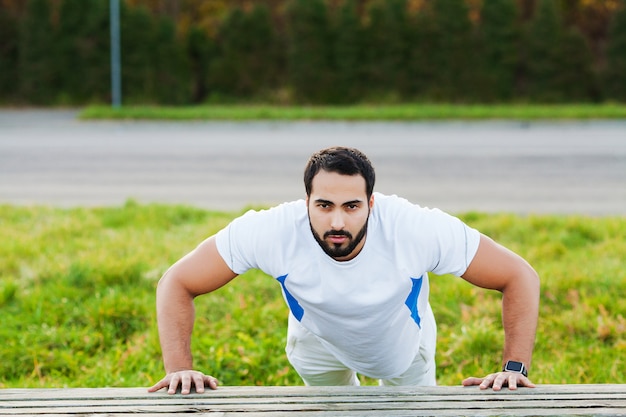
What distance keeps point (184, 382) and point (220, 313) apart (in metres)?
2.51

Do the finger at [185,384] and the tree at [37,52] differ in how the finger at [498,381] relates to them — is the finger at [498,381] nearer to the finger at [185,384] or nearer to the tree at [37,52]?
the finger at [185,384]

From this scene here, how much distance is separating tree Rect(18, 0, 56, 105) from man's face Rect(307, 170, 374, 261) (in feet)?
71.6

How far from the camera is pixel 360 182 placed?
2.88 m

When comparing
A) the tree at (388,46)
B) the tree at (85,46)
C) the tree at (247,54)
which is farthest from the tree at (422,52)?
the tree at (85,46)

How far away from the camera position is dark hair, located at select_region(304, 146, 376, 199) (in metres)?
2.87

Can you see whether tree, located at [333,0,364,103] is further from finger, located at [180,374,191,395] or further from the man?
finger, located at [180,374,191,395]

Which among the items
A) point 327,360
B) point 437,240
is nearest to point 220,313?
point 327,360

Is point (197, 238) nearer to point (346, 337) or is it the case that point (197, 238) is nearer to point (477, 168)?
point (346, 337)

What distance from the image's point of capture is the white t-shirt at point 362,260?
3.02 metres

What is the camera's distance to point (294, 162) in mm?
12422

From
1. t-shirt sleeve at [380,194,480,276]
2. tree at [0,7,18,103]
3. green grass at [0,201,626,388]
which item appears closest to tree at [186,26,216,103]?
tree at [0,7,18,103]

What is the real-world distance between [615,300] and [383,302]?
2.89 meters

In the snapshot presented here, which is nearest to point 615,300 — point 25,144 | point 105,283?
point 105,283

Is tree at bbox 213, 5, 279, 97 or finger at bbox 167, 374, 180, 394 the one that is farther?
tree at bbox 213, 5, 279, 97
